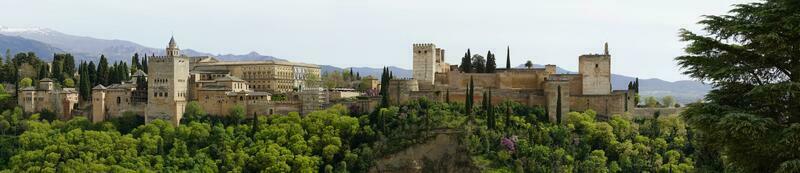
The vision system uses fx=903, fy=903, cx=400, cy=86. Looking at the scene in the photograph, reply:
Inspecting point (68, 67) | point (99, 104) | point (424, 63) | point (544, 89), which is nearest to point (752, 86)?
point (544, 89)

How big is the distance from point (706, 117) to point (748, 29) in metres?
1.20

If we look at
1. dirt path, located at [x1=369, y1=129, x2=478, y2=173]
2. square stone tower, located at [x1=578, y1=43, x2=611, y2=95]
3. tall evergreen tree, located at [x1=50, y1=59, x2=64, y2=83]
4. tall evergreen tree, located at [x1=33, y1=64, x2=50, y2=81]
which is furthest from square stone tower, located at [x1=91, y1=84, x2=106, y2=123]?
square stone tower, located at [x1=578, y1=43, x2=611, y2=95]

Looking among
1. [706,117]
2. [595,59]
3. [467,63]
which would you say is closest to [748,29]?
[706,117]

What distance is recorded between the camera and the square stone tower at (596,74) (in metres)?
51.5

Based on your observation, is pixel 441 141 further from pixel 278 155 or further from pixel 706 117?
pixel 706 117

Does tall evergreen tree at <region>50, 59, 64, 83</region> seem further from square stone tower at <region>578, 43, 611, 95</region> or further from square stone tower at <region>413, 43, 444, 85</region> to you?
square stone tower at <region>578, 43, 611, 95</region>

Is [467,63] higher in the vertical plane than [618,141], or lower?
higher

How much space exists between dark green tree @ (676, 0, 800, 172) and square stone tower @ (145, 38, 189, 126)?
45.4 m

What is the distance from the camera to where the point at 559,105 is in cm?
4941

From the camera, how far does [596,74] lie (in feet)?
169

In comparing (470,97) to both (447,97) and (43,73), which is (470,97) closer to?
(447,97)

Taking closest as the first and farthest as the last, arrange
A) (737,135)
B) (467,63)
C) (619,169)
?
(737,135) → (619,169) → (467,63)

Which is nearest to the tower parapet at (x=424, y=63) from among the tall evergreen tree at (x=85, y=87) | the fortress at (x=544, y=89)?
the fortress at (x=544, y=89)

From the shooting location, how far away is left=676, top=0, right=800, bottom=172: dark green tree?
35.4 ft
